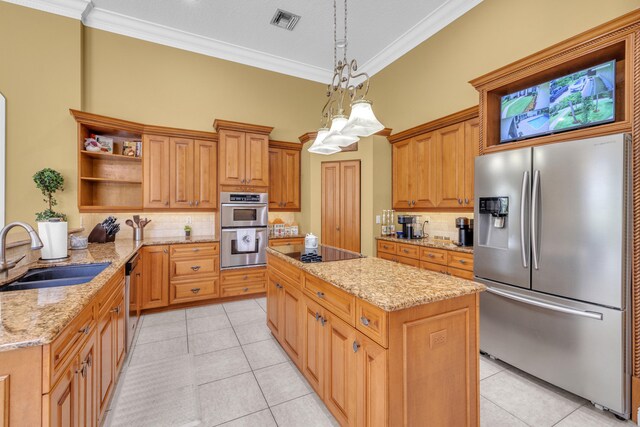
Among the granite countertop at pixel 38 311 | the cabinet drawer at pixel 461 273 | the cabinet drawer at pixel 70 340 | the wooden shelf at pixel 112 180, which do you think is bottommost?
the cabinet drawer at pixel 461 273

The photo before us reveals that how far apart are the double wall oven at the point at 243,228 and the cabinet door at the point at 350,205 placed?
49.8 inches

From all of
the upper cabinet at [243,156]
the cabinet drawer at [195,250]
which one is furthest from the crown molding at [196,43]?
the cabinet drawer at [195,250]

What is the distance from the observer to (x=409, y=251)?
3.65 metres

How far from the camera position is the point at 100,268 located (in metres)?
2.20

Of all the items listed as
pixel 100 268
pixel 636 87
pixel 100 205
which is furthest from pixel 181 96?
pixel 636 87

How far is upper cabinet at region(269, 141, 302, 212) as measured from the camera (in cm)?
487

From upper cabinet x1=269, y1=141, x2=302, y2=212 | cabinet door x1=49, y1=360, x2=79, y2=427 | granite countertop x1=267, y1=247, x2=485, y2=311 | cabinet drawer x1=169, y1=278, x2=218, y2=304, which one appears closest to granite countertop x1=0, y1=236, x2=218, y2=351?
cabinet door x1=49, y1=360, x2=79, y2=427

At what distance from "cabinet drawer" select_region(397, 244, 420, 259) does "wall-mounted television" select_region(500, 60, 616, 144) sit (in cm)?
151

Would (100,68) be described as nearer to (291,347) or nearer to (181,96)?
(181,96)

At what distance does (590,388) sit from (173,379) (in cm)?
310

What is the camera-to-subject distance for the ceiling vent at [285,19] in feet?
12.7

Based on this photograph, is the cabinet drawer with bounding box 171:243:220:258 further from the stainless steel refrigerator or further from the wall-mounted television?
the wall-mounted television

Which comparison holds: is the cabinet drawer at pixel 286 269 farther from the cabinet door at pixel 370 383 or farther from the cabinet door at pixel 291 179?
the cabinet door at pixel 291 179

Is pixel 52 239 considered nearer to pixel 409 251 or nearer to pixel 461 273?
pixel 409 251
